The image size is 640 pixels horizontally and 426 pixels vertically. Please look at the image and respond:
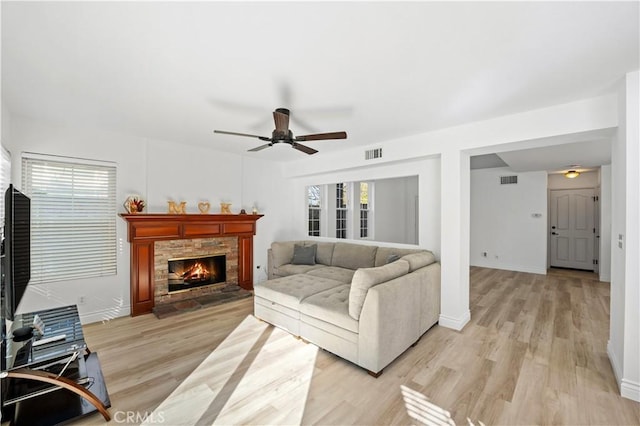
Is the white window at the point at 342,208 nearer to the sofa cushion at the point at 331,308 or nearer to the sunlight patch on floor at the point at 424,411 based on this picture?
the sofa cushion at the point at 331,308

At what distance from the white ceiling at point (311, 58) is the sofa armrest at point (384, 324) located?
1888 millimetres

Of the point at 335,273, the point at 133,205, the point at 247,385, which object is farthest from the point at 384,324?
the point at 133,205

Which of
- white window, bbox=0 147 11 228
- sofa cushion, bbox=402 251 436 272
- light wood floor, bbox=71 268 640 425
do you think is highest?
white window, bbox=0 147 11 228

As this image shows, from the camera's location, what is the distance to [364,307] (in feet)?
8.48

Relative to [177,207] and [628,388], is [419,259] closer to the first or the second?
[628,388]

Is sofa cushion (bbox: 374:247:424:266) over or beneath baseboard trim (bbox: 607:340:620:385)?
over

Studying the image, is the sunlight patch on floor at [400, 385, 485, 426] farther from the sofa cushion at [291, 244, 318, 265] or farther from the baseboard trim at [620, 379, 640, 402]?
the sofa cushion at [291, 244, 318, 265]

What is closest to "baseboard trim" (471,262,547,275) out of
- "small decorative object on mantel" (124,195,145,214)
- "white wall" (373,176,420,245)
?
"white wall" (373,176,420,245)

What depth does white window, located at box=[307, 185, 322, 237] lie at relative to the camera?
6297 millimetres

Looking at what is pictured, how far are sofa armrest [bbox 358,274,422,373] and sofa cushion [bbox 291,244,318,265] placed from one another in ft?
8.49

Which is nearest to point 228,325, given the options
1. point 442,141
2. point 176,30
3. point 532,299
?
point 176,30

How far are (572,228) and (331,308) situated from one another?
7835 millimetres

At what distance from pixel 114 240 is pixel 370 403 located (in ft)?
13.1

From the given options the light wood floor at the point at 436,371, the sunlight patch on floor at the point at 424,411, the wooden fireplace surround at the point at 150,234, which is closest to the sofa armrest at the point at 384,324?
the light wood floor at the point at 436,371
